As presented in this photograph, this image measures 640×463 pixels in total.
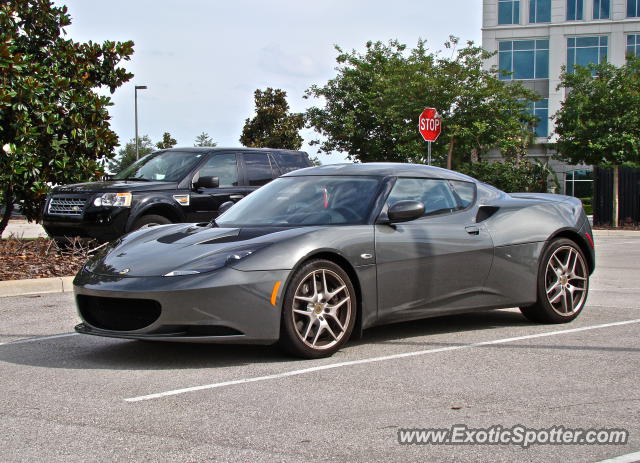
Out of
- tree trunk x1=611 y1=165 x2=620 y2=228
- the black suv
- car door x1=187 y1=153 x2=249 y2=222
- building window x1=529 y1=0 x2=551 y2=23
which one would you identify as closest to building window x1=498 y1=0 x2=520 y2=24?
building window x1=529 y1=0 x2=551 y2=23

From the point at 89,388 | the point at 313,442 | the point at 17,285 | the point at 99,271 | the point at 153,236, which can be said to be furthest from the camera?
the point at 17,285

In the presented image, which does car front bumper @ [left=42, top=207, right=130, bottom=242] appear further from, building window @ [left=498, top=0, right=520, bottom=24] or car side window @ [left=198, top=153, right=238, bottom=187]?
building window @ [left=498, top=0, right=520, bottom=24]

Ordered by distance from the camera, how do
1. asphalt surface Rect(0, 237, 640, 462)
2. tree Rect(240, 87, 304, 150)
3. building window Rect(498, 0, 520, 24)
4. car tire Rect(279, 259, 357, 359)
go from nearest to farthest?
asphalt surface Rect(0, 237, 640, 462)
car tire Rect(279, 259, 357, 359)
tree Rect(240, 87, 304, 150)
building window Rect(498, 0, 520, 24)

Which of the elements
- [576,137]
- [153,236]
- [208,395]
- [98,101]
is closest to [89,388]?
[208,395]

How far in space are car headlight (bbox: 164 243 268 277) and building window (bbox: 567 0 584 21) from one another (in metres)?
50.5

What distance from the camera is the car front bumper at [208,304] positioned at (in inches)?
224

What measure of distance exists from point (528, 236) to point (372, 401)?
3117mm

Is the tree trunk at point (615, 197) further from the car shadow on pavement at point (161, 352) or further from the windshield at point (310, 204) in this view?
the windshield at point (310, 204)

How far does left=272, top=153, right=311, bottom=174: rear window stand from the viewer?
543 inches

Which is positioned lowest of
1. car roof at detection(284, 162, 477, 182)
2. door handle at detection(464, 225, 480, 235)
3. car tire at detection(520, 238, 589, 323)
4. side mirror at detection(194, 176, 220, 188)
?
car tire at detection(520, 238, 589, 323)

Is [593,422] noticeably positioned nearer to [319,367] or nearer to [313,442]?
[313,442]

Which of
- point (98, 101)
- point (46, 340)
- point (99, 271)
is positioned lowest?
point (46, 340)

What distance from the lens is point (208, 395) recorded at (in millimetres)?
5059

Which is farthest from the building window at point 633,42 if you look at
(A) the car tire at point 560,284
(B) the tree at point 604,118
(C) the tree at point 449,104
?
(A) the car tire at point 560,284
